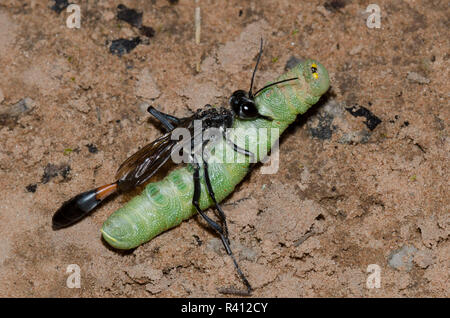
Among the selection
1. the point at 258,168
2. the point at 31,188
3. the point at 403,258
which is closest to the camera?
the point at 403,258

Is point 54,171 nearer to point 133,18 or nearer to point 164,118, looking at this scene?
point 164,118

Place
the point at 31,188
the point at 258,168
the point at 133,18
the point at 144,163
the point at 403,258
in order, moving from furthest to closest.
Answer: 1. the point at 133,18
2. the point at 258,168
3. the point at 31,188
4. the point at 403,258
5. the point at 144,163

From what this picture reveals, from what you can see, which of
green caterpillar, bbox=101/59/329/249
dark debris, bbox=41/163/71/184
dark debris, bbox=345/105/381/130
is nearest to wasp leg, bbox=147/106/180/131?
green caterpillar, bbox=101/59/329/249

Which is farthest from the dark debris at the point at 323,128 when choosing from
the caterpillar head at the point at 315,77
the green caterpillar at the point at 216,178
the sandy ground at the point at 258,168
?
the caterpillar head at the point at 315,77

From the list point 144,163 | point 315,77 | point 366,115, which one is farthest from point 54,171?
point 366,115

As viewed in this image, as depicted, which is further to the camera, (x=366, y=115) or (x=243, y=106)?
(x=366, y=115)

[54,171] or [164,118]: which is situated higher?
[164,118]
